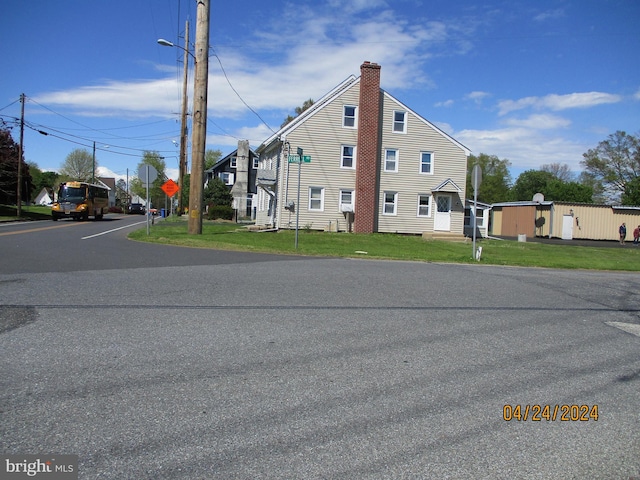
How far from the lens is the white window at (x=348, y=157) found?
31.3 meters

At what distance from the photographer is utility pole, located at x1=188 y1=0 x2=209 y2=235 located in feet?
68.8

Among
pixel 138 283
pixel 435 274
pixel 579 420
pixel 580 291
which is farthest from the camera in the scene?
pixel 435 274

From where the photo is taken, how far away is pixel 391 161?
3212cm

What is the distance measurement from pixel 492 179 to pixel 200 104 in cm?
7383

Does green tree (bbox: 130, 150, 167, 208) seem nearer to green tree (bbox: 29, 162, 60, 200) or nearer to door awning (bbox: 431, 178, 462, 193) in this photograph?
green tree (bbox: 29, 162, 60, 200)

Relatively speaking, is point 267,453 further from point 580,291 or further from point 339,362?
point 580,291

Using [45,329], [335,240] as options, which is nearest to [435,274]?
[45,329]

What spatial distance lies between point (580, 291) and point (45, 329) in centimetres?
980

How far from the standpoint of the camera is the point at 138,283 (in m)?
9.60

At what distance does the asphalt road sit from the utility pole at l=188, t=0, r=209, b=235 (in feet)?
41.0

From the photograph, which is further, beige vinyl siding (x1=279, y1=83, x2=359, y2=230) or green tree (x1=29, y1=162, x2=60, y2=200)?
green tree (x1=29, y1=162, x2=60, y2=200)

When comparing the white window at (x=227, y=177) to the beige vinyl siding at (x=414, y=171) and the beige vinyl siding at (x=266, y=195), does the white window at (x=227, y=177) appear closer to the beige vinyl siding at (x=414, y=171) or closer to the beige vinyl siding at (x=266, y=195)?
the beige vinyl siding at (x=266, y=195)
